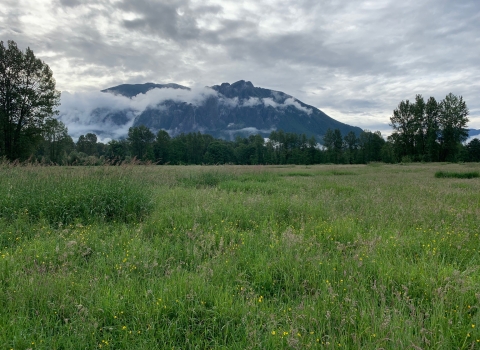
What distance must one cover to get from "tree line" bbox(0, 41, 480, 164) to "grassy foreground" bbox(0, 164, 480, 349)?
518cm

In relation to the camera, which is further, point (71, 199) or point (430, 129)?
point (430, 129)

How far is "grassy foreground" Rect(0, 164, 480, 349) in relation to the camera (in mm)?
2396

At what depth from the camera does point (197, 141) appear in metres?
109

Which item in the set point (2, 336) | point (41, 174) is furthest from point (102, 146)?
point (2, 336)

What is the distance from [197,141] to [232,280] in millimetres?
108792

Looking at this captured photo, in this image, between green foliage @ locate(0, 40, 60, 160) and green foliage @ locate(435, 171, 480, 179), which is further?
green foliage @ locate(0, 40, 60, 160)

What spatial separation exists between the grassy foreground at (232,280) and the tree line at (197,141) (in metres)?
5.18

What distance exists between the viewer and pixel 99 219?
239 inches

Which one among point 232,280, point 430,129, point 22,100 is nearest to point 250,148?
point 430,129

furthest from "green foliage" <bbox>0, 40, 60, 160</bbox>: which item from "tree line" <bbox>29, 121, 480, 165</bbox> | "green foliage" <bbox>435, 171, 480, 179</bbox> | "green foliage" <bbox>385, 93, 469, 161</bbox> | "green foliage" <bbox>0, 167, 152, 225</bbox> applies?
"green foliage" <bbox>385, 93, 469, 161</bbox>

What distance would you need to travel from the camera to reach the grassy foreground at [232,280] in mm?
2396

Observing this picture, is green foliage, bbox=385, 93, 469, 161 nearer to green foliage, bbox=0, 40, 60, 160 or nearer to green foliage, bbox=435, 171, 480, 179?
green foliage, bbox=435, 171, 480, 179

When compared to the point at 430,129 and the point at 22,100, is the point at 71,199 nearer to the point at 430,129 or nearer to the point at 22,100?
the point at 22,100

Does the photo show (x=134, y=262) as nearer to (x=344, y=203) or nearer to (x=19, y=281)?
(x=19, y=281)
